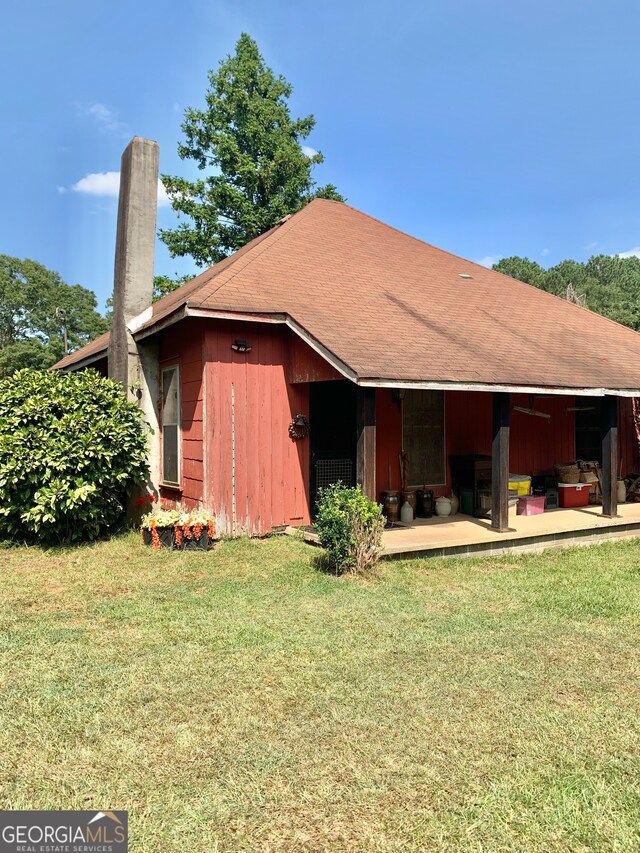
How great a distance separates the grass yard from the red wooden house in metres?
2.33

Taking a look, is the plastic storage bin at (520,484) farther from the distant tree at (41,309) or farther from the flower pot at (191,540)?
the distant tree at (41,309)

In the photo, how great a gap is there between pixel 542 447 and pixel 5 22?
13764mm

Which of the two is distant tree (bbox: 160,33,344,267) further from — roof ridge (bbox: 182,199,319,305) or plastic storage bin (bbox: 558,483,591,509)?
plastic storage bin (bbox: 558,483,591,509)

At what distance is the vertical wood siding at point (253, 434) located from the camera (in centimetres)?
807

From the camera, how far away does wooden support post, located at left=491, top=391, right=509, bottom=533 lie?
7965mm

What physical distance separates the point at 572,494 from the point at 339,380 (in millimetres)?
5342

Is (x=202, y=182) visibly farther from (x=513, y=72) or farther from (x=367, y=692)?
(x=367, y=692)

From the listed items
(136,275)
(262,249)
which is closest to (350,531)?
(262,249)

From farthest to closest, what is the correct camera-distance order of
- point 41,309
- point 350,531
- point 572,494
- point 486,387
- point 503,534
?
1. point 41,309
2. point 572,494
3. point 503,534
4. point 486,387
5. point 350,531

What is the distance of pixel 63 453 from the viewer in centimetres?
765

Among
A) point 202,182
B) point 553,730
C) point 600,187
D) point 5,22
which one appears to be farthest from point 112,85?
point 600,187

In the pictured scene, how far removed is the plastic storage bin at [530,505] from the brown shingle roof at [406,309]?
229 cm

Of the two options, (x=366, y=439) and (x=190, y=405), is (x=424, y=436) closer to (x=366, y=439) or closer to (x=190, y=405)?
(x=366, y=439)

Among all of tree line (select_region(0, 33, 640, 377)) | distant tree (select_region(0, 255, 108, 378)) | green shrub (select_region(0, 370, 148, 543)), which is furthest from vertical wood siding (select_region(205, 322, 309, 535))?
distant tree (select_region(0, 255, 108, 378))
